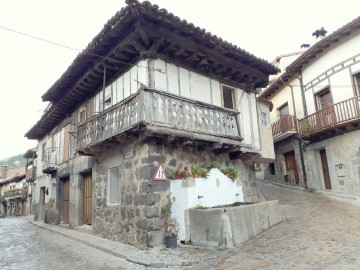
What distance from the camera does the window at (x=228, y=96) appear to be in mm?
10197

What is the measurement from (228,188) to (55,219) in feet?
30.5

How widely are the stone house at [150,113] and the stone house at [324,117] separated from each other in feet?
13.3

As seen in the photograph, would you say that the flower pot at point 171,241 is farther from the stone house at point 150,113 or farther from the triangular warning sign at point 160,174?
the triangular warning sign at point 160,174

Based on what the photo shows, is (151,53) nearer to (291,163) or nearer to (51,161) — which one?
(51,161)

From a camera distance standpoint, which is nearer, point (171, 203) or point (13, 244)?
point (171, 203)

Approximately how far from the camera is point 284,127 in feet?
54.5

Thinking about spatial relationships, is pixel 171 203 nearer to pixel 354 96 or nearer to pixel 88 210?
A: pixel 88 210

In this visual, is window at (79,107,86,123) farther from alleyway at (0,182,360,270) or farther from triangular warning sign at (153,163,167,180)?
triangular warning sign at (153,163,167,180)

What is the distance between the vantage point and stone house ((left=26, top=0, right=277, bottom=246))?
694 centimetres

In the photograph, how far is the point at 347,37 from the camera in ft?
42.0

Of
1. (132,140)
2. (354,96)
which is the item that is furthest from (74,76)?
(354,96)

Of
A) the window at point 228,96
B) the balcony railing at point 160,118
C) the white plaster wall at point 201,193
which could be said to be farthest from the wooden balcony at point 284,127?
the white plaster wall at point 201,193

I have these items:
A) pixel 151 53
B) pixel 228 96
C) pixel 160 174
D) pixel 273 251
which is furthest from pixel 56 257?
pixel 228 96

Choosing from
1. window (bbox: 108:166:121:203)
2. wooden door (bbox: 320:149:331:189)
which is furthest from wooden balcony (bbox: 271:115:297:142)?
window (bbox: 108:166:121:203)
